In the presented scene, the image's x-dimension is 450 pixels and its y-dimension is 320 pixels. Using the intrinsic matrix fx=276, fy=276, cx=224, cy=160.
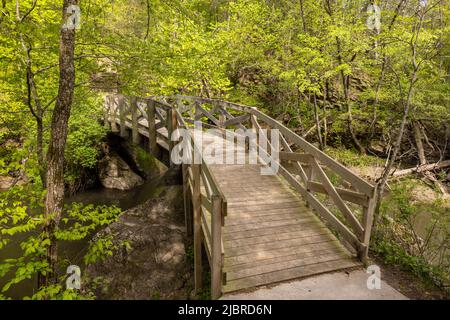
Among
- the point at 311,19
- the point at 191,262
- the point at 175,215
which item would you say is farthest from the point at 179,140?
the point at 311,19

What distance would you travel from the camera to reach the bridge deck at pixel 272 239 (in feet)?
13.5

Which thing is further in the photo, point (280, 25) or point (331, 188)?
point (280, 25)

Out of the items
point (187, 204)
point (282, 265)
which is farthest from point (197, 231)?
point (187, 204)

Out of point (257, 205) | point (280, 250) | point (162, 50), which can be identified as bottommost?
point (280, 250)

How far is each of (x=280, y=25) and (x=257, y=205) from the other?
1032cm

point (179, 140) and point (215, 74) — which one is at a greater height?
point (215, 74)

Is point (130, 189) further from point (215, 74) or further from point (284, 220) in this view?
point (284, 220)

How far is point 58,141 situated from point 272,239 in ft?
12.6

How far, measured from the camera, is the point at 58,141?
4348 millimetres

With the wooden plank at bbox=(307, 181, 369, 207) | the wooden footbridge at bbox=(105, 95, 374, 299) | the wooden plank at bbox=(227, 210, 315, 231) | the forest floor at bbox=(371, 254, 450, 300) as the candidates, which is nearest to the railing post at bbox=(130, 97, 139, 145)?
the wooden footbridge at bbox=(105, 95, 374, 299)

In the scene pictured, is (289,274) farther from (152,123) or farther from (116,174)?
(116,174)

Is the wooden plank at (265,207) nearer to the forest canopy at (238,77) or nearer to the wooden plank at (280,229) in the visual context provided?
the wooden plank at (280,229)

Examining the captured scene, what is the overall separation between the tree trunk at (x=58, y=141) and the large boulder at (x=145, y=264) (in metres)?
1.09

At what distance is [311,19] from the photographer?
1292cm
